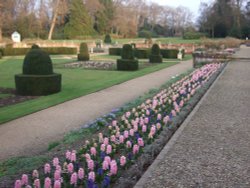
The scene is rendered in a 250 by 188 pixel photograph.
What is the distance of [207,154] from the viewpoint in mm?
5090

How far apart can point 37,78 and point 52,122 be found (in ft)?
12.6

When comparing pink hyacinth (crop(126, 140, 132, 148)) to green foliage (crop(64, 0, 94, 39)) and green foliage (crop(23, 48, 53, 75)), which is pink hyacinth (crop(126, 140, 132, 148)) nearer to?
green foliage (crop(23, 48, 53, 75))

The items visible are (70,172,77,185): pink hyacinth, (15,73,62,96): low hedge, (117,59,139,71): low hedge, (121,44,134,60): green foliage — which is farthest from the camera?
(121,44,134,60): green foliage

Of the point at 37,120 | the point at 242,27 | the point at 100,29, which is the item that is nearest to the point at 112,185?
the point at 37,120

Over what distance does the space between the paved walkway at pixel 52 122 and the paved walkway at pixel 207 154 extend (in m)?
2.29

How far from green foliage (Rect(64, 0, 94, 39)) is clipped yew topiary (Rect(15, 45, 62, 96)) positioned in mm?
55020

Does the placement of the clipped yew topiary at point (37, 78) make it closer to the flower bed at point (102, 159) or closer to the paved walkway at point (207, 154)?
the flower bed at point (102, 159)

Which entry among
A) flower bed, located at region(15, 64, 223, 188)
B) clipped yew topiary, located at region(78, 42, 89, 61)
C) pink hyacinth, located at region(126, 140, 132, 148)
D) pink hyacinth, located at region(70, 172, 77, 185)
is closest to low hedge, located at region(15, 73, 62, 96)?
flower bed, located at region(15, 64, 223, 188)

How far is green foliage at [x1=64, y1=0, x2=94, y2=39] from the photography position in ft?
216

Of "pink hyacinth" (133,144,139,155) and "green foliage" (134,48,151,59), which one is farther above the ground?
"green foliage" (134,48,151,59)

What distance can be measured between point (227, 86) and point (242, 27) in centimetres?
5481

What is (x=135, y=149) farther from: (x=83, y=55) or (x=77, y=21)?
Answer: (x=77, y=21)

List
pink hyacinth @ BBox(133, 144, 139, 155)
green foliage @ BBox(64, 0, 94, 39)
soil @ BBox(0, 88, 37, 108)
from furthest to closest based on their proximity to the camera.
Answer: green foliage @ BBox(64, 0, 94, 39) → soil @ BBox(0, 88, 37, 108) → pink hyacinth @ BBox(133, 144, 139, 155)

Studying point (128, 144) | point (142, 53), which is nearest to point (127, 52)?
point (142, 53)
